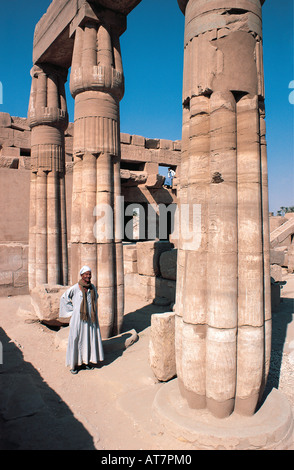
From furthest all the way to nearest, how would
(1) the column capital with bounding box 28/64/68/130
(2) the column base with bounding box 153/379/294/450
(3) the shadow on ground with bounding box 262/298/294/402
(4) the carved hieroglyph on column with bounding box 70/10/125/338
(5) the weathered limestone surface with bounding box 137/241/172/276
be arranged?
(5) the weathered limestone surface with bounding box 137/241/172/276, (1) the column capital with bounding box 28/64/68/130, (4) the carved hieroglyph on column with bounding box 70/10/125/338, (3) the shadow on ground with bounding box 262/298/294/402, (2) the column base with bounding box 153/379/294/450

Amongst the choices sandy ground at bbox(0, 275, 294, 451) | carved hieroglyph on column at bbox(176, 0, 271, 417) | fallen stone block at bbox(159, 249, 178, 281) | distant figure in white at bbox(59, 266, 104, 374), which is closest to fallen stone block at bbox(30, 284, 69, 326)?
sandy ground at bbox(0, 275, 294, 451)

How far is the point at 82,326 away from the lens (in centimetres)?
481

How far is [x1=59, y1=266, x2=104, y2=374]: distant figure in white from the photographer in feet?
15.6

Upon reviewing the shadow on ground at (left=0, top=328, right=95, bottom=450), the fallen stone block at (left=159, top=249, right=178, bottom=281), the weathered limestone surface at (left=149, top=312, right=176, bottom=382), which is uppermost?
the fallen stone block at (left=159, top=249, right=178, bottom=281)

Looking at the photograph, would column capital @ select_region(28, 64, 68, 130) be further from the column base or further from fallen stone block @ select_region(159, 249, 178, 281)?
the column base

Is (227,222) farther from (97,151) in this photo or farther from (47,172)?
(47,172)

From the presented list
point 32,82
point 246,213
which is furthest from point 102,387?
point 32,82

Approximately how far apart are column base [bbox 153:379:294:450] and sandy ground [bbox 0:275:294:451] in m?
0.12

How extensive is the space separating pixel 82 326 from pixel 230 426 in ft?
8.10

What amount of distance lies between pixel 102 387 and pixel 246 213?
2971mm

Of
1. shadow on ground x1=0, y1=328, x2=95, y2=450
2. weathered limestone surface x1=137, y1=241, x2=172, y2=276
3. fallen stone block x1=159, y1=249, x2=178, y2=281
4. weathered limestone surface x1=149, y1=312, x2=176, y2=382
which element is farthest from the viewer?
weathered limestone surface x1=137, y1=241, x2=172, y2=276

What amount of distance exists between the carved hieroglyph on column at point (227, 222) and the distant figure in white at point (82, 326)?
1.86m

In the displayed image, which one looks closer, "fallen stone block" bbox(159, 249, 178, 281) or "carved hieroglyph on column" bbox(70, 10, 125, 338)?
"carved hieroglyph on column" bbox(70, 10, 125, 338)
